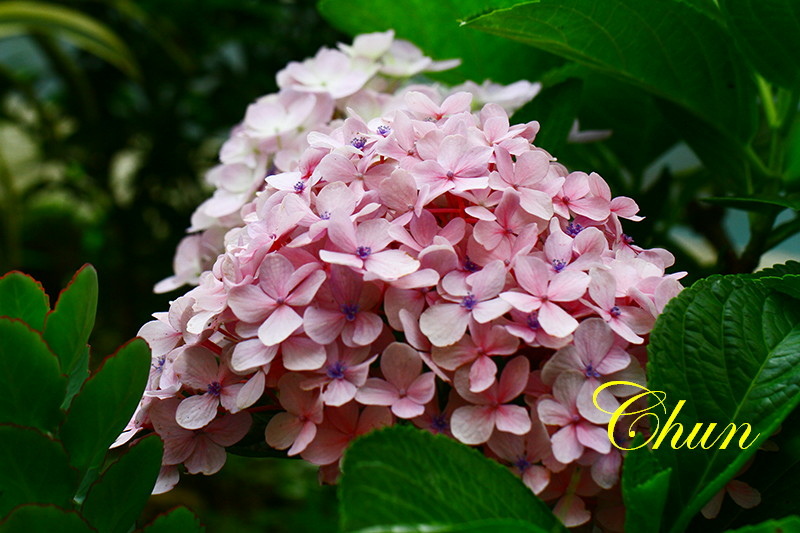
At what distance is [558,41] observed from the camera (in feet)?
1.51

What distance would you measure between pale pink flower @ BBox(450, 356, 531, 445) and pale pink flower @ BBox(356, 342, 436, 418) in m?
0.01

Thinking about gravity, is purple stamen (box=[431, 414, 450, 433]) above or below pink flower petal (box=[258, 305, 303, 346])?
below

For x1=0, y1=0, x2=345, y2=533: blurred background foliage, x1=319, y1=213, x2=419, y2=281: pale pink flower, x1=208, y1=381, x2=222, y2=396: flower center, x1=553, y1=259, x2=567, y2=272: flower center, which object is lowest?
x1=0, y1=0, x2=345, y2=533: blurred background foliage

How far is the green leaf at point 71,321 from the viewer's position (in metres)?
0.34

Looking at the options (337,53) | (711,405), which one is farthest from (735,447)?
(337,53)

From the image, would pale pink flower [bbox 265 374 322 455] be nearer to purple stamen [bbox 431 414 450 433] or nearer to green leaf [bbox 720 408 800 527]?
purple stamen [bbox 431 414 450 433]

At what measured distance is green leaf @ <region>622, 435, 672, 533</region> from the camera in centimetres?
29

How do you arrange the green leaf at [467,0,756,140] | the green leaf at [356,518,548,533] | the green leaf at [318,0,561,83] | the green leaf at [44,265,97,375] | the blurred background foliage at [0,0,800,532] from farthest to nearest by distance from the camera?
1. the blurred background foliage at [0,0,800,532]
2. the green leaf at [318,0,561,83]
3. the green leaf at [467,0,756,140]
4. the green leaf at [44,265,97,375]
5. the green leaf at [356,518,548,533]

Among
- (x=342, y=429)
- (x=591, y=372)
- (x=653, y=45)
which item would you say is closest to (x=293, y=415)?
(x=342, y=429)

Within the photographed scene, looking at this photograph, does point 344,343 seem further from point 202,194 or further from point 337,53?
point 202,194

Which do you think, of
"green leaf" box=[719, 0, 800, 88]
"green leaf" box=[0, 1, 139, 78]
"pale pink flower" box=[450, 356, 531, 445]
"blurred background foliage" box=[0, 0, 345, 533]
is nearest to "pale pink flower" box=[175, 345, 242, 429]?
"pale pink flower" box=[450, 356, 531, 445]

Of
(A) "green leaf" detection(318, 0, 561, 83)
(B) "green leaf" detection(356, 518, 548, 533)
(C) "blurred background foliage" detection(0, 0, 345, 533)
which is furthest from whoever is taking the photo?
(C) "blurred background foliage" detection(0, 0, 345, 533)

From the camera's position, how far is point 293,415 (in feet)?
1.08

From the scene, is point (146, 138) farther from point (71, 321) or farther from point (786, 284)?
point (786, 284)
